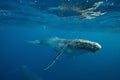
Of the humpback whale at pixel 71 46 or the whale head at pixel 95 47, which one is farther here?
the humpback whale at pixel 71 46

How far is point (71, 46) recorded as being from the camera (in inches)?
Result: 277

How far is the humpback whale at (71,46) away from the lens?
6395 millimetres

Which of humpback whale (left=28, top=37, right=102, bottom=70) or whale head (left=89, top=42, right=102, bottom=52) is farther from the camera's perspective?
humpback whale (left=28, top=37, right=102, bottom=70)

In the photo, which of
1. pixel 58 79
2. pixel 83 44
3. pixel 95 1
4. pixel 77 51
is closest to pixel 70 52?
pixel 77 51

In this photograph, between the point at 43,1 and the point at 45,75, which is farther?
the point at 45,75

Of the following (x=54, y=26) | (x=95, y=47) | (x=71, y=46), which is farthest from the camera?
(x=54, y=26)

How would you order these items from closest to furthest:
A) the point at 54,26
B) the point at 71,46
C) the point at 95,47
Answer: the point at 95,47 → the point at 71,46 → the point at 54,26

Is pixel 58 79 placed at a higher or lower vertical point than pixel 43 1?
lower

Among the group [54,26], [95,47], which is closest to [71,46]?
[95,47]

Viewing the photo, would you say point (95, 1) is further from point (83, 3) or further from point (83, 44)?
point (83, 44)

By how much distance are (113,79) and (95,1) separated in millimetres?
44236

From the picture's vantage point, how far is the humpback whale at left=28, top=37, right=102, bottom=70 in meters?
6.40

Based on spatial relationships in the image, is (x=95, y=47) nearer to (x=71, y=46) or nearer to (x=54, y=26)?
(x=71, y=46)

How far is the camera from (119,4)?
20.5 metres
